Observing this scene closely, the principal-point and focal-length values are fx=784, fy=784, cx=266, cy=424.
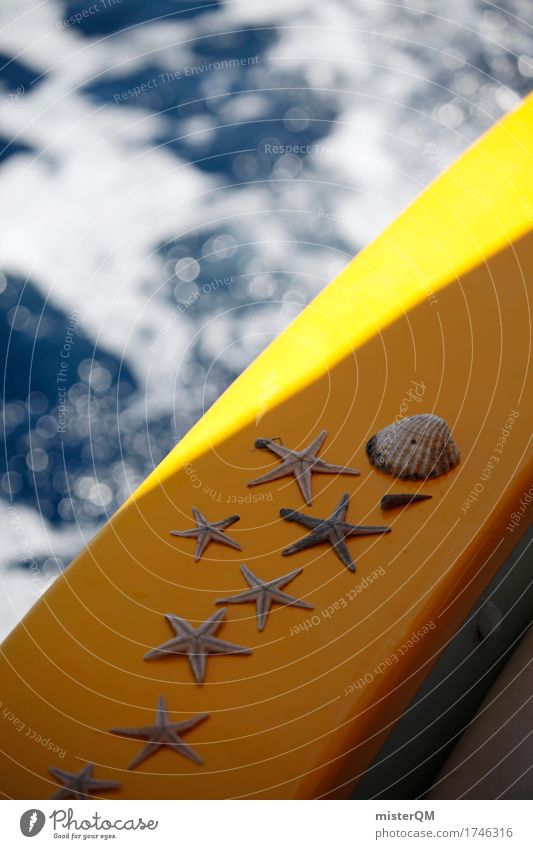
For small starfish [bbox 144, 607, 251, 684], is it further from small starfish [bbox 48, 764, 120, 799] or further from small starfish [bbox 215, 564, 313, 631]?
small starfish [bbox 48, 764, 120, 799]

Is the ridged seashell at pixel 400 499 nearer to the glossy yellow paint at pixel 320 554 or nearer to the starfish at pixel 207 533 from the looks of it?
the glossy yellow paint at pixel 320 554

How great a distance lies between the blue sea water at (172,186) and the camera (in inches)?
146

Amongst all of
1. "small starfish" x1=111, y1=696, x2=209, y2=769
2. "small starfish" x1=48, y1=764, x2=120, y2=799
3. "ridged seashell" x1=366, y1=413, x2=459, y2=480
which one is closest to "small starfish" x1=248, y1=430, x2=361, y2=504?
"ridged seashell" x1=366, y1=413, x2=459, y2=480

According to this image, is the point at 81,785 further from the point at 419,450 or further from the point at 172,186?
the point at 172,186

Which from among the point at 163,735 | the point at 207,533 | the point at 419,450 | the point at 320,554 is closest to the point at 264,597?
the point at 320,554

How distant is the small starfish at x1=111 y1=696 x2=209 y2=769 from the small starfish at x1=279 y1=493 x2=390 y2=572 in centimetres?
74

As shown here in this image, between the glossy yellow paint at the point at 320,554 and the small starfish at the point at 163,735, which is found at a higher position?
the glossy yellow paint at the point at 320,554

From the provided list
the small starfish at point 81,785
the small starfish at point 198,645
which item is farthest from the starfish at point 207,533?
the small starfish at point 81,785

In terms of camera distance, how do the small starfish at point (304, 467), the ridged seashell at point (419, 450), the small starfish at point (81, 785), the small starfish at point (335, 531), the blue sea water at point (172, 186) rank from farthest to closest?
the blue sea water at point (172, 186), the small starfish at point (304, 467), the ridged seashell at point (419, 450), the small starfish at point (335, 531), the small starfish at point (81, 785)

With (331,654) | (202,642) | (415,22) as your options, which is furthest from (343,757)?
(415,22)

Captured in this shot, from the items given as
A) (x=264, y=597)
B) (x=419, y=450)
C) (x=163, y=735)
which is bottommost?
(x=163, y=735)

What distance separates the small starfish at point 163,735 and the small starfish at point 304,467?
1000 mm

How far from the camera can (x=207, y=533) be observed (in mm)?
3178

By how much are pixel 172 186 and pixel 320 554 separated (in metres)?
2.03
